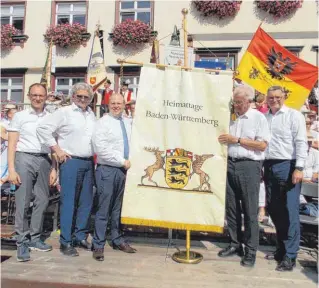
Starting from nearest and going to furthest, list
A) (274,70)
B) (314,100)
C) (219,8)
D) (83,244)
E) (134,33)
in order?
(83,244)
(274,70)
(314,100)
(219,8)
(134,33)

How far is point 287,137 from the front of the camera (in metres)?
3.57

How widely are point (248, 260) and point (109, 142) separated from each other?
71.2 inches

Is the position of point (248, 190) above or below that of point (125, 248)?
above

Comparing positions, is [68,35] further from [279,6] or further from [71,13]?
[279,6]

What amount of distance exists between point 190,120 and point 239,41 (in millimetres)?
8772

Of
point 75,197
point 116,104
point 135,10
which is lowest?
point 75,197

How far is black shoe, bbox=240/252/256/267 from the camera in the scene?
3.52 m

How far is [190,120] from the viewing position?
362cm

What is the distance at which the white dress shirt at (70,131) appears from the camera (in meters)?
3.67

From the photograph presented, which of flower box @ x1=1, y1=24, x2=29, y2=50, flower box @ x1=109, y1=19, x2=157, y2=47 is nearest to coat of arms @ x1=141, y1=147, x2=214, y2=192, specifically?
flower box @ x1=109, y1=19, x2=157, y2=47

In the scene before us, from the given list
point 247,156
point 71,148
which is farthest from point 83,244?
point 247,156

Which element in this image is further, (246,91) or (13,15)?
(13,15)

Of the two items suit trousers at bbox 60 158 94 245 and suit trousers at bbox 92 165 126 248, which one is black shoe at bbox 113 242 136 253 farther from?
suit trousers at bbox 60 158 94 245

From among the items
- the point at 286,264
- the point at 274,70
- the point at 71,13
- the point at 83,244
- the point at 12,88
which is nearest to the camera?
the point at 286,264
